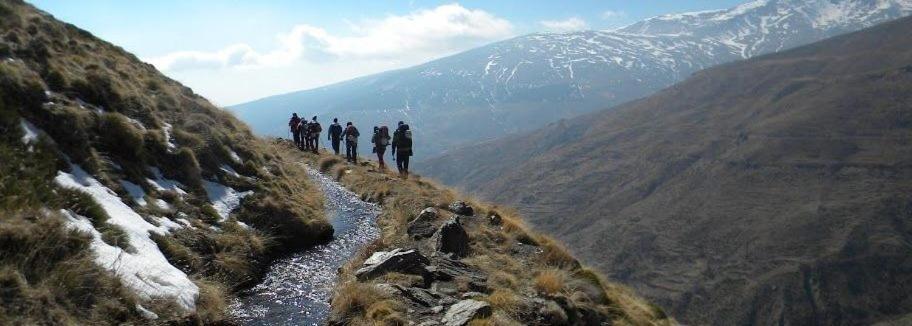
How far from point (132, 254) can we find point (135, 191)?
3.39m

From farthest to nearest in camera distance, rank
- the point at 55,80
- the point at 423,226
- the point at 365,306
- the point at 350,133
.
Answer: the point at 350,133 < the point at 423,226 < the point at 55,80 < the point at 365,306

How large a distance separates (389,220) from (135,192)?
870 cm

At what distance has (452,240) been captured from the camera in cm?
1562

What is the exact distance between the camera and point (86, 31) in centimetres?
2356

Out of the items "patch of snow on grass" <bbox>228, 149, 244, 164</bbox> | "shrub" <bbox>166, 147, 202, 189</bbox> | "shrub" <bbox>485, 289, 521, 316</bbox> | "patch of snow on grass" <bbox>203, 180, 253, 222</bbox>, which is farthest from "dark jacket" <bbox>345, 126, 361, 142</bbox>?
"shrub" <bbox>485, 289, 521, 316</bbox>

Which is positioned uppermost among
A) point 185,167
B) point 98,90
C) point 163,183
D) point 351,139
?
point 98,90

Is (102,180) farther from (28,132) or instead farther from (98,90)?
(98,90)

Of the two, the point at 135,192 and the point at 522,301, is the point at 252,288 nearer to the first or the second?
the point at 135,192

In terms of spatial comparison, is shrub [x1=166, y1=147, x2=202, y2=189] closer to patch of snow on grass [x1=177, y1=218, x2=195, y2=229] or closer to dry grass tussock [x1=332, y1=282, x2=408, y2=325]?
patch of snow on grass [x1=177, y1=218, x2=195, y2=229]

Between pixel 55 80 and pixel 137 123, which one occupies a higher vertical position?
pixel 55 80

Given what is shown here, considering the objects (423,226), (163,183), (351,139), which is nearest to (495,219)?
(423,226)

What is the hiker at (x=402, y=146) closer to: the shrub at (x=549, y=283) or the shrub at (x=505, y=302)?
the shrub at (x=549, y=283)

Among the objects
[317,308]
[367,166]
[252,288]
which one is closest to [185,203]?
[252,288]

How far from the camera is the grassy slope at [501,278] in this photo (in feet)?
35.8
